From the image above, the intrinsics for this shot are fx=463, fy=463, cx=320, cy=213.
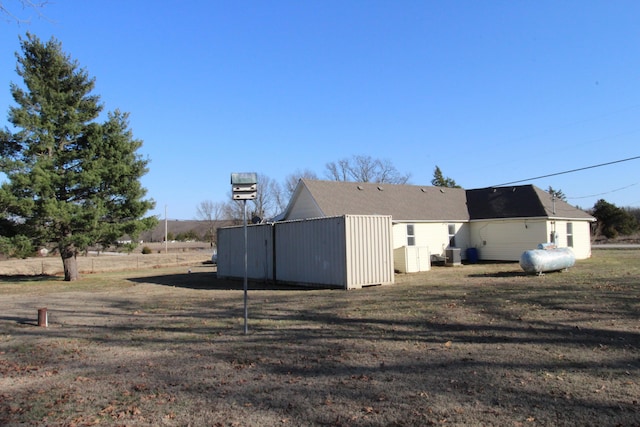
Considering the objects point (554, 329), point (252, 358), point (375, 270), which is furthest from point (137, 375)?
point (375, 270)

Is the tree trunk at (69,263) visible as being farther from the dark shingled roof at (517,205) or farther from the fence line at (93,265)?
the dark shingled roof at (517,205)

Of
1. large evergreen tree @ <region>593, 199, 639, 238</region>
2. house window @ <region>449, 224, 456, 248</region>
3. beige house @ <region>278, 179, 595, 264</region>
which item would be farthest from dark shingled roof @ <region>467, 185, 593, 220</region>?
large evergreen tree @ <region>593, 199, 639, 238</region>

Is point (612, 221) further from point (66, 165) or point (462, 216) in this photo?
point (66, 165)

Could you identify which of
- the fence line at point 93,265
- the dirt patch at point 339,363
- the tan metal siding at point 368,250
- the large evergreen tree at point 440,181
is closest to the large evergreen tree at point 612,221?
the large evergreen tree at point 440,181

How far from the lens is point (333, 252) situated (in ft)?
53.3

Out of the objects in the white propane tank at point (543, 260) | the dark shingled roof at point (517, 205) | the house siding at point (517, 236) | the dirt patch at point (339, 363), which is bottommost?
the dirt patch at point (339, 363)

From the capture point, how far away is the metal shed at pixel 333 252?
15875 mm

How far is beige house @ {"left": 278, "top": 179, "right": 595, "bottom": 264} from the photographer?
25562 millimetres

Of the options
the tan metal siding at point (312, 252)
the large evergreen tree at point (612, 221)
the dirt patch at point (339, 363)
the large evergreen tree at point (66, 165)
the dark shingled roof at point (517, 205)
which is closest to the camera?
the dirt patch at point (339, 363)

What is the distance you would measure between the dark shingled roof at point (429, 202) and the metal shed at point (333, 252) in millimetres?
5819

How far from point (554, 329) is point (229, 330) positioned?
5993mm

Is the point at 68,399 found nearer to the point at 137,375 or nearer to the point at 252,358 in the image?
the point at 137,375

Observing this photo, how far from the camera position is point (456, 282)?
16.3m

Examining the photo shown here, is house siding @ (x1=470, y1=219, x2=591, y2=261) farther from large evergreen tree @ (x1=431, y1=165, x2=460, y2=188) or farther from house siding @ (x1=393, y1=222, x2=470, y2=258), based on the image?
large evergreen tree @ (x1=431, y1=165, x2=460, y2=188)
